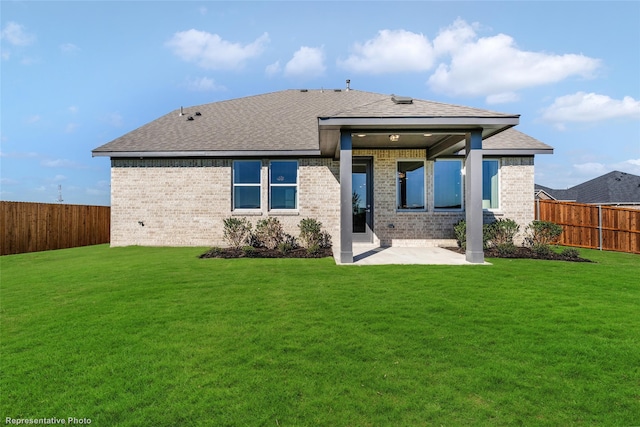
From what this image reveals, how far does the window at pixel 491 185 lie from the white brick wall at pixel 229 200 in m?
0.20

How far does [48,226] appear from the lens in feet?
44.3

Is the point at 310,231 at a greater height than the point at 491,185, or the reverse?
the point at 491,185

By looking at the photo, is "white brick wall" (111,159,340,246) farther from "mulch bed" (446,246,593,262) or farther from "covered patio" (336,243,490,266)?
"mulch bed" (446,246,593,262)

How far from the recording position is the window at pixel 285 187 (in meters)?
11.8

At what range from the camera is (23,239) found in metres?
12.6

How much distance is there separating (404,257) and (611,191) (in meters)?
29.6

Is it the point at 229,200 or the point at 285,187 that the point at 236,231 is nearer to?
the point at 229,200

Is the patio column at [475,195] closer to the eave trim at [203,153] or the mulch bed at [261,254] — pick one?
the mulch bed at [261,254]

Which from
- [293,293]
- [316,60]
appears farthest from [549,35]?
[293,293]

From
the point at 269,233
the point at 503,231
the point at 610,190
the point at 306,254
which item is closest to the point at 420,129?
the point at 306,254

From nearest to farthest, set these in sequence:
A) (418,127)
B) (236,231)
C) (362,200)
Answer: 1. (418,127)
2. (236,231)
3. (362,200)

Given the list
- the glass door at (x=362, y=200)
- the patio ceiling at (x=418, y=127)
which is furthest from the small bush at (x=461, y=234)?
the glass door at (x=362, y=200)

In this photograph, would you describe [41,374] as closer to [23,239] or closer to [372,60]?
[23,239]

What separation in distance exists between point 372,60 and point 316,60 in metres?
3.87
